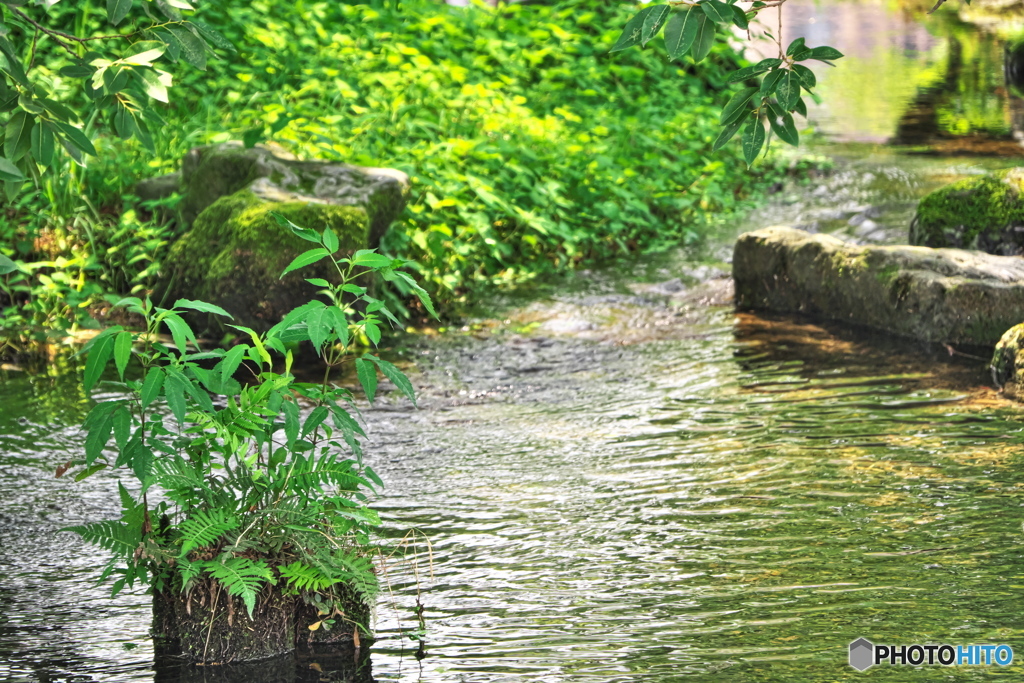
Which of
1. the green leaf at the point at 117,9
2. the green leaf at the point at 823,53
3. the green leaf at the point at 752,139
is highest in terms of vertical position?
the green leaf at the point at 117,9

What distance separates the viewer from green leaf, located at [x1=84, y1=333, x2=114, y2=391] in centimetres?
323

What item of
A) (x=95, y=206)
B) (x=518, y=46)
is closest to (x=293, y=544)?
(x=95, y=206)

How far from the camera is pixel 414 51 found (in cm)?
1080

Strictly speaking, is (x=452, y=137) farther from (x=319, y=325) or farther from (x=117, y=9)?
(x=319, y=325)

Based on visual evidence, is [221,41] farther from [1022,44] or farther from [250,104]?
[1022,44]

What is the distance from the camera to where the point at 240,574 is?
11.1 ft

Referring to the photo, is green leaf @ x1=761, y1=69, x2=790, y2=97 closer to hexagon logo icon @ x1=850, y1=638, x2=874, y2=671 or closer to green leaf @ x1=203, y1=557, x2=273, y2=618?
hexagon logo icon @ x1=850, y1=638, x2=874, y2=671

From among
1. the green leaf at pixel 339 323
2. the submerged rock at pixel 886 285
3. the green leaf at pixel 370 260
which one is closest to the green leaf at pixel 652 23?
the green leaf at pixel 370 260

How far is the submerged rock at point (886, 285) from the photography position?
6.75 metres

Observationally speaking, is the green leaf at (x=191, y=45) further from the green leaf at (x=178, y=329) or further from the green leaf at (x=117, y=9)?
the green leaf at (x=178, y=329)

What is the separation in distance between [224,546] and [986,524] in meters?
2.87

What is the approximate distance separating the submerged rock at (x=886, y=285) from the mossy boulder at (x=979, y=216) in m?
0.98

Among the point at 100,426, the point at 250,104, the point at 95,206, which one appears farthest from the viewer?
the point at 250,104

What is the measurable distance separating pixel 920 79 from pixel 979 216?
418 inches
